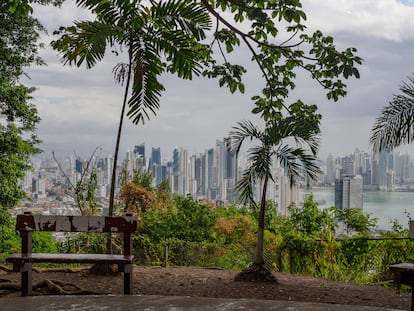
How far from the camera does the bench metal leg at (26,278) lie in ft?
19.5

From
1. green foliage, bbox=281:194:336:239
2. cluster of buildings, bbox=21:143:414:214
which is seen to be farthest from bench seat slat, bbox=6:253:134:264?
green foliage, bbox=281:194:336:239

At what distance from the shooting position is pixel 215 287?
265 inches

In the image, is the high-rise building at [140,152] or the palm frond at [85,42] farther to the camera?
the high-rise building at [140,152]

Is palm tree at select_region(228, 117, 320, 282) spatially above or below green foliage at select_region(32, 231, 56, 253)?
Result: above

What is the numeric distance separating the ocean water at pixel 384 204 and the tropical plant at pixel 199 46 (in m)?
1.97

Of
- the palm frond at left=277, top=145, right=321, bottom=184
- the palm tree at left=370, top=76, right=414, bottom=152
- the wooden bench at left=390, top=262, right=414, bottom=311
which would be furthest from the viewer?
the palm tree at left=370, top=76, right=414, bottom=152

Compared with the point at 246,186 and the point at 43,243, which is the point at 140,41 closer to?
the point at 246,186

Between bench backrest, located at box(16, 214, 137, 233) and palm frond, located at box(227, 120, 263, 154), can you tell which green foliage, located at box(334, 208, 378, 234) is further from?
bench backrest, located at box(16, 214, 137, 233)

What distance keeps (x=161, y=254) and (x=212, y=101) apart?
249 centimetres

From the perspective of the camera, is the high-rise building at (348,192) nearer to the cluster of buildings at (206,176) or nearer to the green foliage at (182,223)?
the cluster of buildings at (206,176)

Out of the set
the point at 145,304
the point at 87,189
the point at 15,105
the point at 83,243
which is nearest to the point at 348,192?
the point at 87,189

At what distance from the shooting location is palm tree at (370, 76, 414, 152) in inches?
296

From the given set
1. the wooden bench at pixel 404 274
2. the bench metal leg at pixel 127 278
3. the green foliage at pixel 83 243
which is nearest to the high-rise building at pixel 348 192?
the green foliage at pixel 83 243

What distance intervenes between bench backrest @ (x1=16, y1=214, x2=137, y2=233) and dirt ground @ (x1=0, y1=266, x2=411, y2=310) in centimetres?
58
